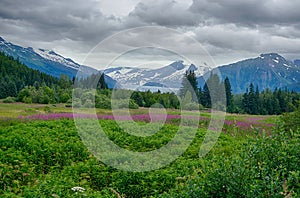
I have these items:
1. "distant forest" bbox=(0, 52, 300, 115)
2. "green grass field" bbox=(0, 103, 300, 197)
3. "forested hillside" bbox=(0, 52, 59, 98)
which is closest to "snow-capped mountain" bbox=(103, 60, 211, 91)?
"distant forest" bbox=(0, 52, 300, 115)

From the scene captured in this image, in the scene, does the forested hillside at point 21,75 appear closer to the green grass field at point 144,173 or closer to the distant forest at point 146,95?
the distant forest at point 146,95

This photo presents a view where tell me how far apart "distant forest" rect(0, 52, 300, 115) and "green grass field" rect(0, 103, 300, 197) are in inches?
121

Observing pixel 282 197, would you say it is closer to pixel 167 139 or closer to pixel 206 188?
pixel 206 188

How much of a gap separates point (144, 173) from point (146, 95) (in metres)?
33.5

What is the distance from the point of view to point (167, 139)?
16203mm

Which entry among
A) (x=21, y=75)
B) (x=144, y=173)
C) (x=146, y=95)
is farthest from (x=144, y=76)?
(x=21, y=75)

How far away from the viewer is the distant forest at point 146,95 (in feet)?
104

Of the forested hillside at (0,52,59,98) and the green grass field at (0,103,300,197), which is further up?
the forested hillside at (0,52,59,98)

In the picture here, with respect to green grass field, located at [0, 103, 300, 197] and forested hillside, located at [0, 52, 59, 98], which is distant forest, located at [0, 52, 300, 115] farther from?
green grass field, located at [0, 103, 300, 197]

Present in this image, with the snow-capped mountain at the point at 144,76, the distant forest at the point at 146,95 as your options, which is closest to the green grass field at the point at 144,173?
the snow-capped mountain at the point at 144,76

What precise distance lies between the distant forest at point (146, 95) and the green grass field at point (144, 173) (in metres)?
3.07

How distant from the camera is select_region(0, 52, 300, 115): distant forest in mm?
31695

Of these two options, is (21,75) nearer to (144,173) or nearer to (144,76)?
(144,76)

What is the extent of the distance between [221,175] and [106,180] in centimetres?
638
